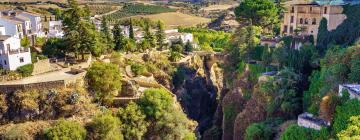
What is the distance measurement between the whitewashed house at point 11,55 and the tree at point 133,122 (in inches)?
410

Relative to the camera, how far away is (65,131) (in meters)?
25.9

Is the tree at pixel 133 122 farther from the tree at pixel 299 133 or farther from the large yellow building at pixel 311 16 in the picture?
the large yellow building at pixel 311 16

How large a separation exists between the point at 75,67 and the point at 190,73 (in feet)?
52.0

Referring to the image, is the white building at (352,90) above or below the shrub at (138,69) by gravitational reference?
above

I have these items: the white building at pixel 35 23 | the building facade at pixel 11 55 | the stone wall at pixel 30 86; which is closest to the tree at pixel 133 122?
the stone wall at pixel 30 86

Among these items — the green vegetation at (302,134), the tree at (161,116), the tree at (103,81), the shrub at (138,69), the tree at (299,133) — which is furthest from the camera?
the shrub at (138,69)

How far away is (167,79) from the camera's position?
4109cm

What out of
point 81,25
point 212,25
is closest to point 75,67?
point 81,25

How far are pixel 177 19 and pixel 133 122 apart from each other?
7113cm

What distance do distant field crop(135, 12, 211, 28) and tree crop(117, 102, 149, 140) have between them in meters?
62.4

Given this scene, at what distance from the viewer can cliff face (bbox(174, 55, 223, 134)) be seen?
4389cm

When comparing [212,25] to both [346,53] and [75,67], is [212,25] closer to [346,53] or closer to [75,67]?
[75,67]

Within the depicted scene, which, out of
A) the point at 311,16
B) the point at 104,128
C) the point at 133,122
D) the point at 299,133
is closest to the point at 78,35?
the point at 133,122

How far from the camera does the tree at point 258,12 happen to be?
147 feet
